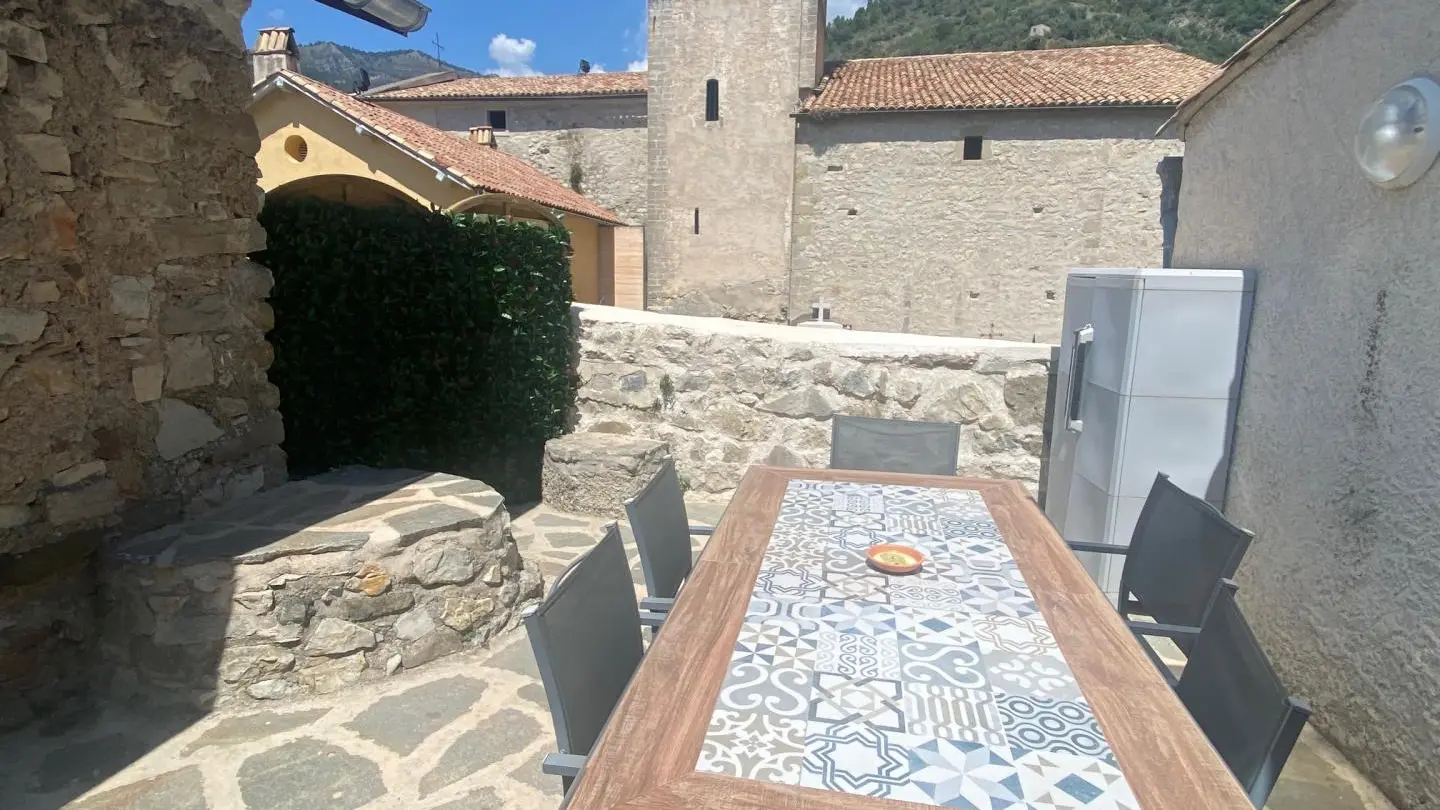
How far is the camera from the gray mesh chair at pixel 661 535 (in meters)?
2.12

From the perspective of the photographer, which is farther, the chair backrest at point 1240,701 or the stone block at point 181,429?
the stone block at point 181,429

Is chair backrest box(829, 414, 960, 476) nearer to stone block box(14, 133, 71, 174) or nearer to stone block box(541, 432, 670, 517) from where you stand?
stone block box(541, 432, 670, 517)

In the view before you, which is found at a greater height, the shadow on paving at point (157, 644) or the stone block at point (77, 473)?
the stone block at point (77, 473)

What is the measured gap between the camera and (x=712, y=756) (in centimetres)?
117

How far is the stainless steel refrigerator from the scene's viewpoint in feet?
9.76

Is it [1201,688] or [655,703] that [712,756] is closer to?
[655,703]

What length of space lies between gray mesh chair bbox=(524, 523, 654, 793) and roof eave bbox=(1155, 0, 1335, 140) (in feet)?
10.1

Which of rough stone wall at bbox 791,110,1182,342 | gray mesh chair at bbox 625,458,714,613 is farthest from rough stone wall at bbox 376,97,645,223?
gray mesh chair at bbox 625,458,714,613

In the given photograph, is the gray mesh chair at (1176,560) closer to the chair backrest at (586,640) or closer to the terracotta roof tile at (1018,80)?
the chair backrest at (586,640)

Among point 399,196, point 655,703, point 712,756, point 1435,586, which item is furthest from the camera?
point 399,196

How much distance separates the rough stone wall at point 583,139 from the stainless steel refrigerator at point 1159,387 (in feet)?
52.9

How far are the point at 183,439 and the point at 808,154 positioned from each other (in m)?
13.7

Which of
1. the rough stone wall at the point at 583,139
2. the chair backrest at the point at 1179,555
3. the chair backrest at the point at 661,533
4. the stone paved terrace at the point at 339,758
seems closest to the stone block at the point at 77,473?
the stone paved terrace at the point at 339,758

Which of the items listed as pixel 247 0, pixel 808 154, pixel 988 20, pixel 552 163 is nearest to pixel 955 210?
pixel 808 154
